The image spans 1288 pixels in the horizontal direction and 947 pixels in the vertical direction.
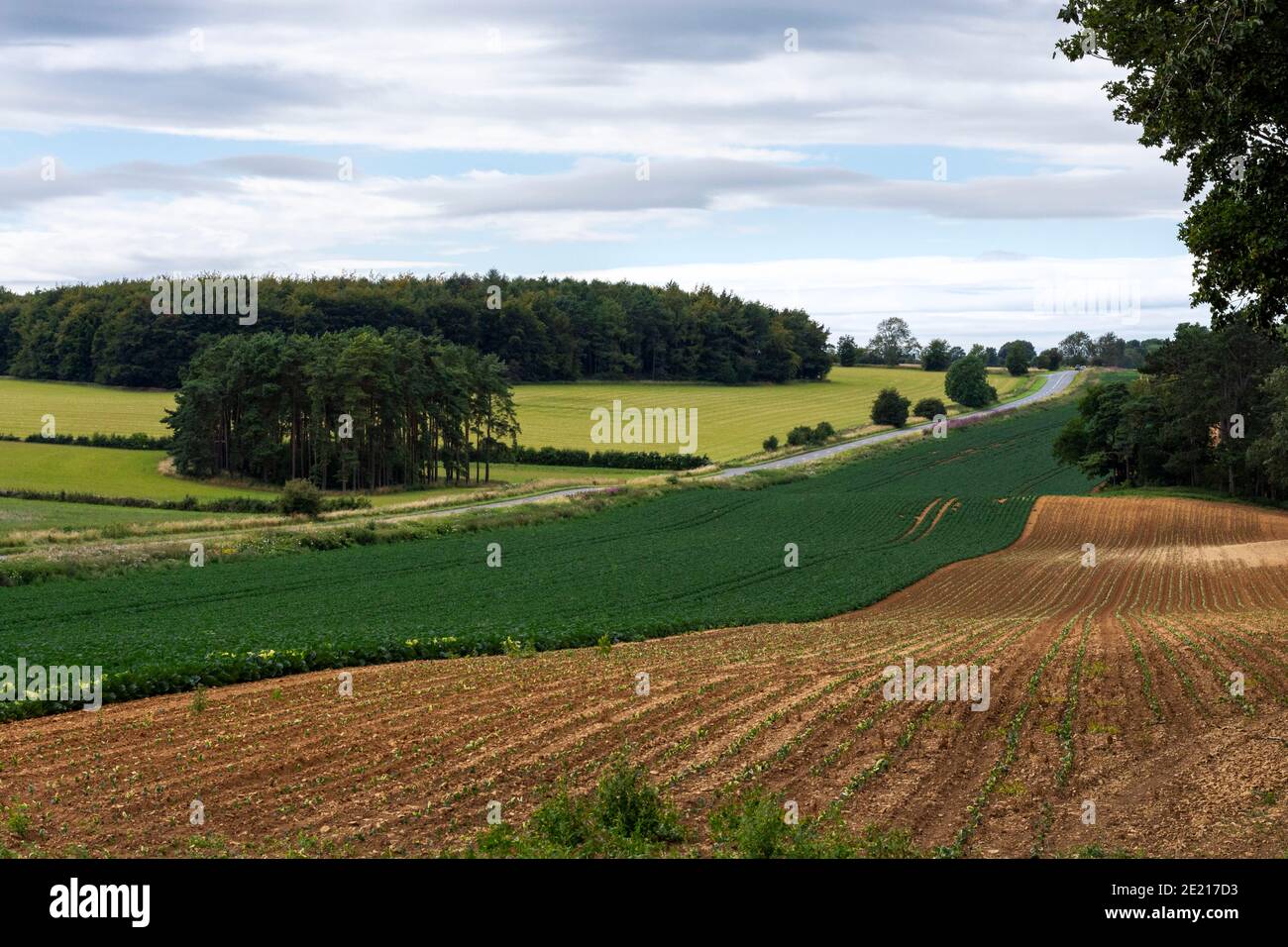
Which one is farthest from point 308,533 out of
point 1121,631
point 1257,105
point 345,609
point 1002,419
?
point 1002,419

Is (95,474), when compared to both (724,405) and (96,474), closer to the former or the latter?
(96,474)

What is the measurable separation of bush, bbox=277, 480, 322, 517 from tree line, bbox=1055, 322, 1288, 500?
4916 centimetres

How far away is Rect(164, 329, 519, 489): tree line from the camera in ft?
300

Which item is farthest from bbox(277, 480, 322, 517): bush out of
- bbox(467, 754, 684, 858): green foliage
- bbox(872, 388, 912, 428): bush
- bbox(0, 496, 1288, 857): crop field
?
bbox(872, 388, 912, 428): bush

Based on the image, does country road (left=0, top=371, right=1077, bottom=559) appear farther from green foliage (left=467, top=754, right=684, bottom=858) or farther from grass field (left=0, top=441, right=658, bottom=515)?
green foliage (left=467, top=754, right=684, bottom=858)

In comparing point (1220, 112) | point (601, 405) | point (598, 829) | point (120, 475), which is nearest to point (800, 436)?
point (601, 405)

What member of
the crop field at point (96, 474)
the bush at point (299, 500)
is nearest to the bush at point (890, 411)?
the crop field at point (96, 474)

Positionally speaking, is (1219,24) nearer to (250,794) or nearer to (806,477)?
(250,794)

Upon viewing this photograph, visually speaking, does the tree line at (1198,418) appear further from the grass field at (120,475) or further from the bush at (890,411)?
the bush at (890,411)

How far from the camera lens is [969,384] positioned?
148125mm

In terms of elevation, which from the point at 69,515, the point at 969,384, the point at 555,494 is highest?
the point at 969,384

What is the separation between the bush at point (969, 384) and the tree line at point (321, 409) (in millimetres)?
72690

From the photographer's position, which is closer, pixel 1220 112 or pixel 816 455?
pixel 1220 112

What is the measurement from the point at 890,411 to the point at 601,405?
1234 inches
